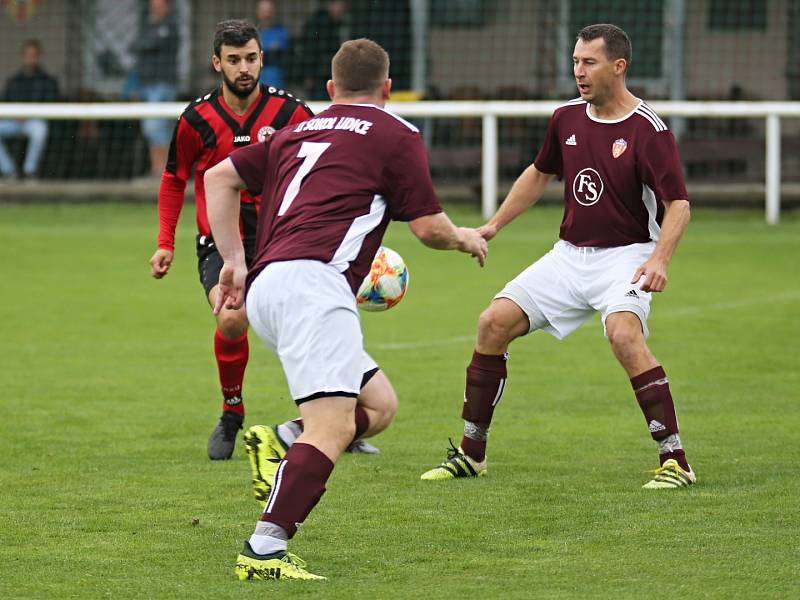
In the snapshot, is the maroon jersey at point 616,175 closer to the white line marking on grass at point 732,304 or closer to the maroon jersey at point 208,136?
the maroon jersey at point 208,136

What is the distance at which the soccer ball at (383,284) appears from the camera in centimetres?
683

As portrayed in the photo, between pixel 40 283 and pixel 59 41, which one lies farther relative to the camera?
pixel 59 41

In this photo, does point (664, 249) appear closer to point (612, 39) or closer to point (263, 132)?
point (612, 39)

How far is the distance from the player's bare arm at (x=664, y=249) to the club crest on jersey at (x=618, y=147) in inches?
12.9

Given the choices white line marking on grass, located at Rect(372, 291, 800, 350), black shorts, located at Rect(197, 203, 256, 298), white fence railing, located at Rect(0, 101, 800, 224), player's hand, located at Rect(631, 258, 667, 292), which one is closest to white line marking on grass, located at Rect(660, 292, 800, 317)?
white line marking on grass, located at Rect(372, 291, 800, 350)

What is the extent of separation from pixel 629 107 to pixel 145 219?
43.6ft

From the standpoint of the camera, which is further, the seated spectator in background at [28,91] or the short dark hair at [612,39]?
the seated spectator in background at [28,91]

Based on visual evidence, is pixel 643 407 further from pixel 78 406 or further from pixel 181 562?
pixel 78 406

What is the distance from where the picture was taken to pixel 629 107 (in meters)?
7.09

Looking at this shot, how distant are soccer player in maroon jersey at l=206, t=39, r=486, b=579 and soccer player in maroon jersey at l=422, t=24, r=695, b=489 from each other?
1472mm

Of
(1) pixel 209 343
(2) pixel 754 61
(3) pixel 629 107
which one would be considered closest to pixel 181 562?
(3) pixel 629 107

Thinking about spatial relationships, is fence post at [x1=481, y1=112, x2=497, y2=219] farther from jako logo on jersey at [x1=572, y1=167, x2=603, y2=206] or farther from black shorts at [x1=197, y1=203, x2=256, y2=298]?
jako logo on jersey at [x1=572, y1=167, x2=603, y2=206]

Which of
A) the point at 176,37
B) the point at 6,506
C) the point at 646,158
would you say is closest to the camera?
the point at 6,506

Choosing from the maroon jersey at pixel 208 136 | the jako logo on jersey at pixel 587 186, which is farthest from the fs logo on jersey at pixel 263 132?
the jako logo on jersey at pixel 587 186
